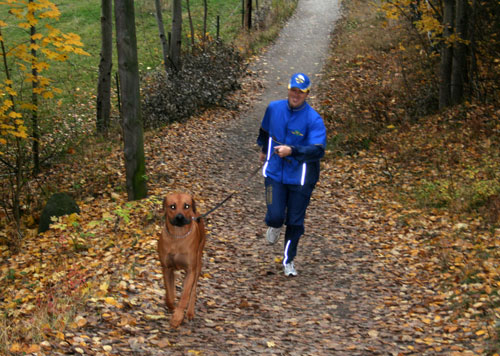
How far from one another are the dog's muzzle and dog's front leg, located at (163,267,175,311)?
597mm

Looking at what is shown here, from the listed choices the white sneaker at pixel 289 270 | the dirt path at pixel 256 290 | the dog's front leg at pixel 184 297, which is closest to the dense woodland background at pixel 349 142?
the dirt path at pixel 256 290

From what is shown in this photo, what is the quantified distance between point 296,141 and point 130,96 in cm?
381

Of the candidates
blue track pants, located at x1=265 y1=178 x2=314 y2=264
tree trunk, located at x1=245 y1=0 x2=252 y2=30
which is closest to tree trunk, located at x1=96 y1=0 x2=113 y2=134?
blue track pants, located at x1=265 y1=178 x2=314 y2=264

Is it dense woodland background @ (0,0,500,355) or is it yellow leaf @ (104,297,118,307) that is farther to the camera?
dense woodland background @ (0,0,500,355)

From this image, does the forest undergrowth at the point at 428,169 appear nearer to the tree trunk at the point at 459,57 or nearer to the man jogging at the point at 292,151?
the tree trunk at the point at 459,57

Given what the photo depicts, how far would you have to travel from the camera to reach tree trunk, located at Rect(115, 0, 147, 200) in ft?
28.3

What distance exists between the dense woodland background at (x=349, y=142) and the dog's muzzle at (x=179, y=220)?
1354mm

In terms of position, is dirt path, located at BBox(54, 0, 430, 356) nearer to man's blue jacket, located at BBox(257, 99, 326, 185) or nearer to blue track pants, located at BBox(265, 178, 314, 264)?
blue track pants, located at BBox(265, 178, 314, 264)

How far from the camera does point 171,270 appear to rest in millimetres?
5250

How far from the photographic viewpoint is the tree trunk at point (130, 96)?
8617mm

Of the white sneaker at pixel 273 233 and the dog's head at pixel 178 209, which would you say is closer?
the dog's head at pixel 178 209

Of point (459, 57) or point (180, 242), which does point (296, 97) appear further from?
point (459, 57)

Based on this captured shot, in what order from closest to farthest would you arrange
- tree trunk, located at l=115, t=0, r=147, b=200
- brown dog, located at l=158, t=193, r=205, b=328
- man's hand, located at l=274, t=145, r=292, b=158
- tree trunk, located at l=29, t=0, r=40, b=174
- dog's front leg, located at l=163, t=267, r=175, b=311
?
brown dog, located at l=158, t=193, r=205, b=328 → dog's front leg, located at l=163, t=267, r=175, b=311 → man's hand, located at l=274, t=145, r=292, b=158 → tree trunk, located at l=115, t=0, r=147, b=200 → tree trunk, located at l=29, t=0, r=40, b=174

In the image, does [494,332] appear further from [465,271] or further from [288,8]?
[288,8]
